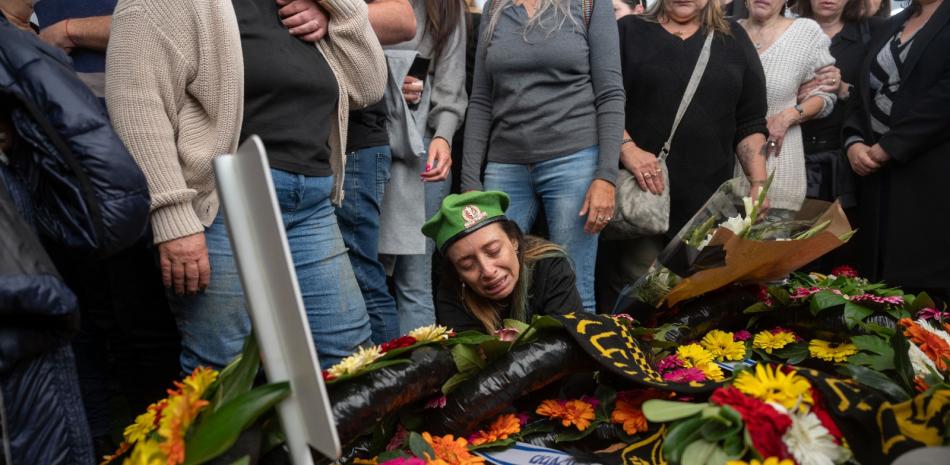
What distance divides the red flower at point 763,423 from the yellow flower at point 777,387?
3cm

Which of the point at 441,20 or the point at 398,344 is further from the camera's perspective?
the point at 441,20

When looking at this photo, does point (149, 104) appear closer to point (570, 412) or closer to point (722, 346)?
point (570, 412)

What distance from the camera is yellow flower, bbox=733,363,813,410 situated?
103cm

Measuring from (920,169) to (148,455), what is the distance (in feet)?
10.3

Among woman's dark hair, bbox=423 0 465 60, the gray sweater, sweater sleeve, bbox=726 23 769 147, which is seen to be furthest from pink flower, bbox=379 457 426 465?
sweater sleeve, bbox=726 23 769 147

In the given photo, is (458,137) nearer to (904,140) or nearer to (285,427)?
(904,140)

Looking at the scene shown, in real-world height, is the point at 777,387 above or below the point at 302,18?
below

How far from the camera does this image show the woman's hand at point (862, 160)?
3291 mm

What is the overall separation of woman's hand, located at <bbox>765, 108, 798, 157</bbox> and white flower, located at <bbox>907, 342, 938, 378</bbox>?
6.33 feet

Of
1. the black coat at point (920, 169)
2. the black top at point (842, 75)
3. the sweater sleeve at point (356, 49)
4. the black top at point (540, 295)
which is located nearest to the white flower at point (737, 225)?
the black top at point (540, 295)

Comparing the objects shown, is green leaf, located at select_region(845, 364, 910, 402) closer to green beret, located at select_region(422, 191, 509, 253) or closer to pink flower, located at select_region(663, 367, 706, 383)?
pink flower, located at select_region(663, 367, 706, 383)

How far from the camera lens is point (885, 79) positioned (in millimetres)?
3311

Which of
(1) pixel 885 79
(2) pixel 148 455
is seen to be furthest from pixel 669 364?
(1) pixel 885 79

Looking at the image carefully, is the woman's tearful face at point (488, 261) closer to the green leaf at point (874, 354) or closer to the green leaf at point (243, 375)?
the green leaf at point (874, 354)
